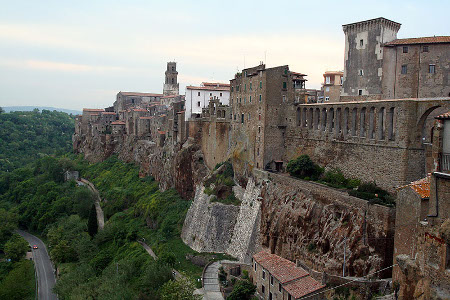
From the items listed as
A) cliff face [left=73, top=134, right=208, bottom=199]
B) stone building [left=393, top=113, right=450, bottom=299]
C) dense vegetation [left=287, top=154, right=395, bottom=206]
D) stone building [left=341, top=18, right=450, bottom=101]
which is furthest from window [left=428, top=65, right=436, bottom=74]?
cliff face [left=73, top=134, right=208, bottom=199]

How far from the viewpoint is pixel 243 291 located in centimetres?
2770

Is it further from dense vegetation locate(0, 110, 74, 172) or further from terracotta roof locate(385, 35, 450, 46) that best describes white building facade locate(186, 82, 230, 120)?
dense vegetation locate(0, 110, 74, 172)

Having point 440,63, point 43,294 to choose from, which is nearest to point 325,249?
point 440,63

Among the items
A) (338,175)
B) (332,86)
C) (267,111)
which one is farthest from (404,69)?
(332,86)

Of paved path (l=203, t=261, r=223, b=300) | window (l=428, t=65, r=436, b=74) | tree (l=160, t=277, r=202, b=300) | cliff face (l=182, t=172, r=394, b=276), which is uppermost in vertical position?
window (l=428, t=65, r=436, b=74)

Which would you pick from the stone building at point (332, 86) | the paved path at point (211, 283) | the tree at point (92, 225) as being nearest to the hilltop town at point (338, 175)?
the stone building at point (332, 86)

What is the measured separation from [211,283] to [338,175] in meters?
13.0

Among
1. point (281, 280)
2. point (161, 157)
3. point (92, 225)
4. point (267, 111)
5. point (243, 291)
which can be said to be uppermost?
point (267, 111)

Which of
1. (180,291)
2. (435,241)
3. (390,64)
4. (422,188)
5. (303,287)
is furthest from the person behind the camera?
(390,64)

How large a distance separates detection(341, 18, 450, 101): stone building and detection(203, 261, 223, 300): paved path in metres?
19.5

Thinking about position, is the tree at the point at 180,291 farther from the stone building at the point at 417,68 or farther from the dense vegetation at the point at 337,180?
the stone building at the point at 417,68

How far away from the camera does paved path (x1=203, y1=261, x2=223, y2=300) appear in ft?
97.0

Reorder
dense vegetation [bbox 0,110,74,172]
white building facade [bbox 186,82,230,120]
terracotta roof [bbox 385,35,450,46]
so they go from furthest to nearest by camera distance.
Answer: dense vegetation [bbox 0,110,74,172] → white building facade [bbox 186,82,230,120] → terracotta roof [bbox 385,35,450,46]

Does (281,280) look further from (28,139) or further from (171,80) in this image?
(28,139)
